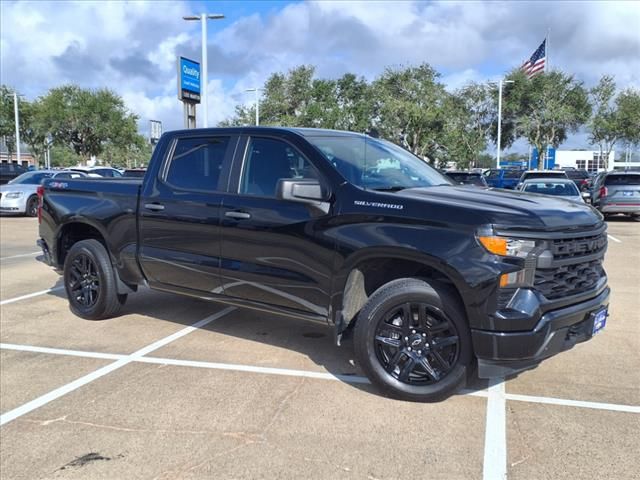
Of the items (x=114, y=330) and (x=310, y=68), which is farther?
(x=310, y=68)

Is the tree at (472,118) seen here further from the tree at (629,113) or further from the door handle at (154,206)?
the door handle at (154,206)

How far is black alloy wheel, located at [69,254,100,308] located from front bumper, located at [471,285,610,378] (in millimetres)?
4062

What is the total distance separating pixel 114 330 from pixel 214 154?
2.15 metres

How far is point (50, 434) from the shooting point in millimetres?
3721

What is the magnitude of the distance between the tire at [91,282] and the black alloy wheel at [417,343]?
10.5ft

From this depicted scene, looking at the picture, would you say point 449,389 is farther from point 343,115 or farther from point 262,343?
point 343,115

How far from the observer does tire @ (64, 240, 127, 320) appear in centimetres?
603

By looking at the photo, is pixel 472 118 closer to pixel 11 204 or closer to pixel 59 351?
pixel 11 204

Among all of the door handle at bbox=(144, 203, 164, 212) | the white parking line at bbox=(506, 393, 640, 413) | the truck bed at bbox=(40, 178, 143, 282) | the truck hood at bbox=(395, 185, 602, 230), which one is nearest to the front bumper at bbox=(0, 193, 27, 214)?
the truck bed at bbox=(40, 178, 143, 282)

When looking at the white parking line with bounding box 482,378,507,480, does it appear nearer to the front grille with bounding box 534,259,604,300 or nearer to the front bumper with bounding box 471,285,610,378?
the front bumper with bounding box 471,285,610,378

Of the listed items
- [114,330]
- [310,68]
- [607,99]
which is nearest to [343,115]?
[310,68]

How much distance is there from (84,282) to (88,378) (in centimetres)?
189

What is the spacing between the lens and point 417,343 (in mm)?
4035

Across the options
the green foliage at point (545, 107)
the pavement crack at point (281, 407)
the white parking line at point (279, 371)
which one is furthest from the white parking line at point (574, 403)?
the green foliage at point (545, 107)
